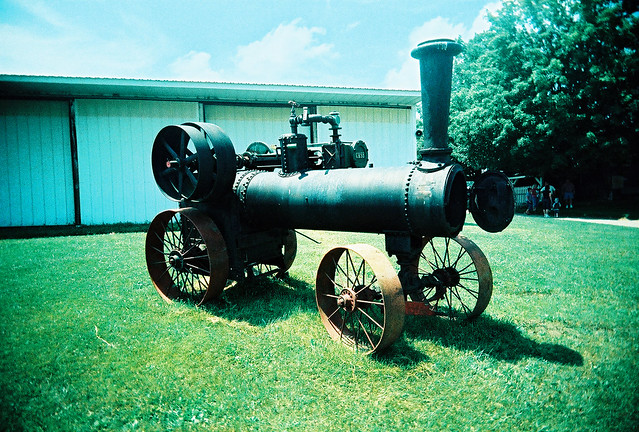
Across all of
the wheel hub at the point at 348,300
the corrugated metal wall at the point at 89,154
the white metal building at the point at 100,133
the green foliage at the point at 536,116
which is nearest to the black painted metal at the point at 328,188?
the wheel hub at the point at 348,300

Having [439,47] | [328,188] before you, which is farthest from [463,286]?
[439,47]

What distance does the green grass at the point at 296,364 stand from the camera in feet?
9.11

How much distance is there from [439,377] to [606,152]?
56.7 feet

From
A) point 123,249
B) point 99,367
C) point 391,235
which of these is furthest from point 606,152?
point 99,367

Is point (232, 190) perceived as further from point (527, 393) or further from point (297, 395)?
point (527, 393)

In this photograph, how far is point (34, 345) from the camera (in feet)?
12.6

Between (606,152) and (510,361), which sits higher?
(606,152)

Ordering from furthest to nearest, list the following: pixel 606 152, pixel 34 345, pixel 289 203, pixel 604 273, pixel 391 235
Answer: pixel 606 152 → pixel 604 273 → pixel 289 203 → pixel 391 235 → pixel 34 345

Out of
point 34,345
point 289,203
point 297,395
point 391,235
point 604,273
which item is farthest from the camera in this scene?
point 604,273

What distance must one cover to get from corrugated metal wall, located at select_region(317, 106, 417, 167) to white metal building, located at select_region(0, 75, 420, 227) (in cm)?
111

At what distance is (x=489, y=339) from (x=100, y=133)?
563 inches

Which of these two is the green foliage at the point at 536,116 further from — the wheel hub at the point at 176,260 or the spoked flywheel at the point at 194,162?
the wheel hub at the point at 176,260

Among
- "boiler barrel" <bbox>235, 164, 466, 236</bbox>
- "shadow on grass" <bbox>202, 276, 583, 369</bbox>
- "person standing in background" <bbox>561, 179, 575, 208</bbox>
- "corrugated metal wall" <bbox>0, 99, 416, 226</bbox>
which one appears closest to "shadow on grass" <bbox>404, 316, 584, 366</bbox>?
"shadow on grass" <bbox>202, 276, 583, 369</bbox>

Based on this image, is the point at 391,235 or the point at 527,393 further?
the point at 391,235
